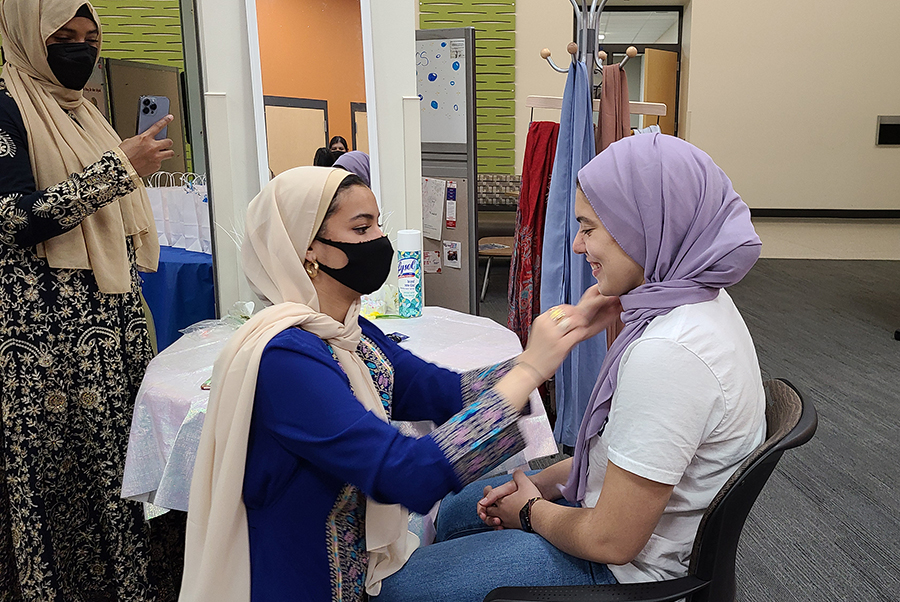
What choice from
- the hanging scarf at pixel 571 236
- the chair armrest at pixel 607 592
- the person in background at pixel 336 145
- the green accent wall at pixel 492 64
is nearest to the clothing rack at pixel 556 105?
the hanging scarf at pixel 571 236

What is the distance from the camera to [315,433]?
41.4 inches

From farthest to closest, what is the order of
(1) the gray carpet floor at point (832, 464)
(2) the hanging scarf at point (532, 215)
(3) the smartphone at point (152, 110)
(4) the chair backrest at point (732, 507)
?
(3) the smartphone at point (152, 110) → (2) the hanging scarf at point (532, 215) → (1) the gray carpet floor at point (832, 464) → (4) the chair backrest at point (732, 507)

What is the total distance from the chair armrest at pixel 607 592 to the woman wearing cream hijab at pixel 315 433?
0.19 metres

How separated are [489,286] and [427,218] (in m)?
2.78

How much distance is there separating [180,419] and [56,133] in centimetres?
83

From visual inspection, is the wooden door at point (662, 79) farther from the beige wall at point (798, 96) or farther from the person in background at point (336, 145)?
the person in background at point (336, 145)

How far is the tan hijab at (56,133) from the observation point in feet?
5.71

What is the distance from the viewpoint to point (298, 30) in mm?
2590

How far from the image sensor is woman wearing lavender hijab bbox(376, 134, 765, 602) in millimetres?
1081

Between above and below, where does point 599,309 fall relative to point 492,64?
below

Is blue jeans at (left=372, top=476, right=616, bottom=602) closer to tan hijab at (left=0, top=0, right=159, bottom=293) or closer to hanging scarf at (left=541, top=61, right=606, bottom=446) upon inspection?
tan hijab at (left=0, top=0, right=159, bottom=293)

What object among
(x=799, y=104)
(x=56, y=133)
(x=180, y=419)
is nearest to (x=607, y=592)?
(x=180, y=419)

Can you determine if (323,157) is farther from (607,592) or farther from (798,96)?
(798,96)

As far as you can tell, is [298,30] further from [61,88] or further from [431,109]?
[431,109]
